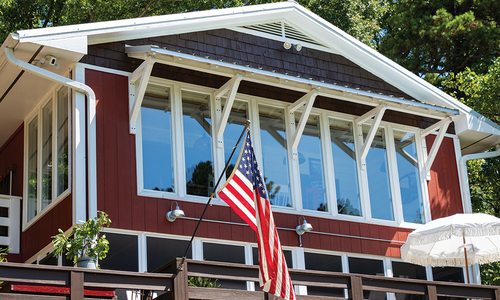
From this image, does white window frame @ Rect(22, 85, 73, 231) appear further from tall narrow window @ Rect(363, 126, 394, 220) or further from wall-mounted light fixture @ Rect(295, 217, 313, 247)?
tall narrow window @ Rect(363, 126, 394, 220)

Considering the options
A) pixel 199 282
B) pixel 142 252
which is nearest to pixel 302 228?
pixel 199 282

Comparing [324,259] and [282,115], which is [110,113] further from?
[324,259]

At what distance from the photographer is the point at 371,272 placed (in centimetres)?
1569

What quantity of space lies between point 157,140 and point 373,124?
3859 mm

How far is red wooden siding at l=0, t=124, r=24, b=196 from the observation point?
15969 mm

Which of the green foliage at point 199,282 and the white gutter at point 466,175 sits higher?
the white gutter at point 466,175

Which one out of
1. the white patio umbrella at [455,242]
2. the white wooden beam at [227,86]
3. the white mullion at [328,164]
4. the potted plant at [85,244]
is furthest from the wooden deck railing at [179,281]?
the white wooden beam at [227,86]

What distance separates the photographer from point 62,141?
14.2 m

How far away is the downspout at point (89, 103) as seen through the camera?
1323 centimetres

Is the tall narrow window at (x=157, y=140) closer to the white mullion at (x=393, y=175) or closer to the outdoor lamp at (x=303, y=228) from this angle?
the outdoor lamp at (x=303, y=228)

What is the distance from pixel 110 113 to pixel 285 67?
11.6 feet

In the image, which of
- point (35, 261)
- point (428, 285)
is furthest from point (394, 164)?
point (35, 261)

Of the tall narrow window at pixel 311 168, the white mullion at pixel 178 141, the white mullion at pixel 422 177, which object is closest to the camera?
the white mullion at pixel 178 141

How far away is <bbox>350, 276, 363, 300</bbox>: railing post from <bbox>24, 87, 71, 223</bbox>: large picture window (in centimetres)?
432
